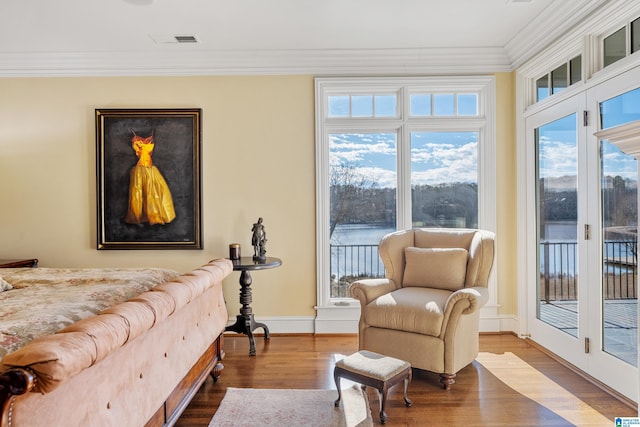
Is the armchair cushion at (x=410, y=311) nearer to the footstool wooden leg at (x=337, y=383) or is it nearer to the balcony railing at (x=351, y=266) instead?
the footstool wooden leg at (x=337, y=383)

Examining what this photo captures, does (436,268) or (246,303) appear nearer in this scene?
(436,268)

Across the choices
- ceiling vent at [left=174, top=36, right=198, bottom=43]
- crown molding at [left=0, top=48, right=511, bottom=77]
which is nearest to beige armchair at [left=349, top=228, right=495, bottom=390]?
crown molding at [left=0, top=48, right=511, bottom=77]

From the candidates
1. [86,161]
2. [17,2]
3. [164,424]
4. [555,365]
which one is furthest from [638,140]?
[86,161]

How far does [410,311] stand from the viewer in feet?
9.26

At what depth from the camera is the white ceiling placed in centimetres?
304

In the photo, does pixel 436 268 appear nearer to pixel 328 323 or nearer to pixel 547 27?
pixel 328 323

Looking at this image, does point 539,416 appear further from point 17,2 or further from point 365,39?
point 17,2

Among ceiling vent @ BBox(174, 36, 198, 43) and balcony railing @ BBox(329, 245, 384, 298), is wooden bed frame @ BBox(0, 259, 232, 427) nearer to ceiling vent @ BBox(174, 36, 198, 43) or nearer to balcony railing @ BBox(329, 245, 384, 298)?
balcony railing @ BBox(329, 245, 384, 298)

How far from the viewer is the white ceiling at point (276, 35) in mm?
3039

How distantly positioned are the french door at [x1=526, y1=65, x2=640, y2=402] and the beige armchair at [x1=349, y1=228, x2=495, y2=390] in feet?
2.21

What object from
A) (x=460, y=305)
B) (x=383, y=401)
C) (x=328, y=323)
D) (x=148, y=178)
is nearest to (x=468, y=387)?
(x=460, y=305)

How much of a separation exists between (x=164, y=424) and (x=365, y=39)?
331 cm

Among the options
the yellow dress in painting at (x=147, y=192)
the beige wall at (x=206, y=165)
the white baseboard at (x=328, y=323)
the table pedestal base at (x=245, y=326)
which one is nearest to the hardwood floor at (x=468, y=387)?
the table pedestal base at (x=245, y=326)

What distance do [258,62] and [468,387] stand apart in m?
3.37
